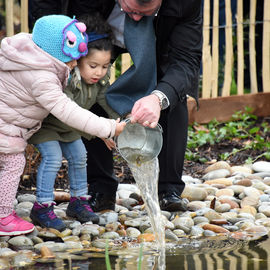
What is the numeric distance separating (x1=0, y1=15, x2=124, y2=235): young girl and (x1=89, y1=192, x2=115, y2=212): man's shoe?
26.8 inches

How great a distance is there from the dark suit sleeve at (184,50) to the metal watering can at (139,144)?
0.23m

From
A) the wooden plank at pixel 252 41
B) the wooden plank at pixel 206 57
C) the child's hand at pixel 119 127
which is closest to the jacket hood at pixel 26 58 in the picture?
the child's hand at pixel 119 127

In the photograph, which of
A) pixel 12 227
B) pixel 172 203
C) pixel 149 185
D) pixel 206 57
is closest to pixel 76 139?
pixel 149 185

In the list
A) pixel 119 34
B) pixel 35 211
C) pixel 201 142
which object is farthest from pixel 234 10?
pixel 35 211

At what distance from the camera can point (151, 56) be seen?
366cm

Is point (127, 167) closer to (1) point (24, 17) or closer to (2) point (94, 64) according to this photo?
(1) point (24, 17)

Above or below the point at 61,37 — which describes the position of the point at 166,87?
below

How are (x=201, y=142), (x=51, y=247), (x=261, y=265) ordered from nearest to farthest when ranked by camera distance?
(x=261, y=265)
(x=51, y=247)
(x=201, y=142)

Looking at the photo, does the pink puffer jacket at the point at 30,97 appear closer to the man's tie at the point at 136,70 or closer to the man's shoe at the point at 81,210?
the man's tie at the point at 136,70

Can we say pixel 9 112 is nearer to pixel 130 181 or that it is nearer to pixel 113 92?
pixel 113 92

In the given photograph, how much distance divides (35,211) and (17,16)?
6.23 meters

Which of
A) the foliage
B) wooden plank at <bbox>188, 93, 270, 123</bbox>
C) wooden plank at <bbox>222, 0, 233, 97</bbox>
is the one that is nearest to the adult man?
the foliage

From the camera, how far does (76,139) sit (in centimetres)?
370

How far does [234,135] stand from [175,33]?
2331 mm
